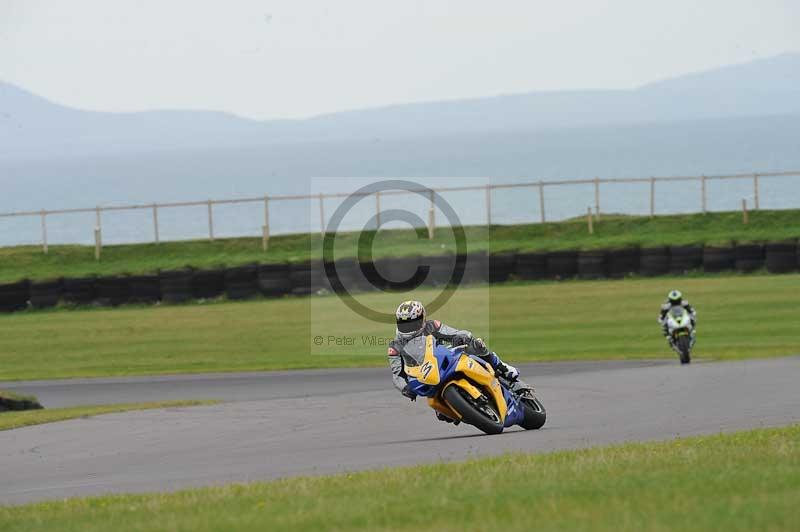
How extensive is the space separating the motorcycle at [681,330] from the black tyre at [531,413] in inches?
376

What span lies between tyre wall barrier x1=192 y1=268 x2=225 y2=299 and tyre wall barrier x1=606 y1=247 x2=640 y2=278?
10726 mm

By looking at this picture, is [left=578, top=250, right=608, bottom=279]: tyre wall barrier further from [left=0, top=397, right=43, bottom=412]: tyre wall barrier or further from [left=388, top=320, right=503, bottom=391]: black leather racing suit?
[left=388, top=320, right=503, bottom=391]: black leather racing suit

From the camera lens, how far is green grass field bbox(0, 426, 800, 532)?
734cm

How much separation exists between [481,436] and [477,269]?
78.3ft

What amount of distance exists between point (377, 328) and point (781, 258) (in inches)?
445

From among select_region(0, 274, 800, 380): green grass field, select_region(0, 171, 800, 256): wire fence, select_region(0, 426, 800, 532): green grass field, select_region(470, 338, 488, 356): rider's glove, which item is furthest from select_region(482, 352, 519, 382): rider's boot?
select_region(0, 171, 800, 256): wire fence

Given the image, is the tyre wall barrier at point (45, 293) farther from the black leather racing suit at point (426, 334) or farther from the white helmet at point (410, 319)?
the white helmet at point (410, 319)

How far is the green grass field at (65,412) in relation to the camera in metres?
17.9

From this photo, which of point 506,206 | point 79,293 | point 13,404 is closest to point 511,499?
point 13,404

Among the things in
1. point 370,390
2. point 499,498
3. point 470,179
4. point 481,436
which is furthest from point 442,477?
point 470,179

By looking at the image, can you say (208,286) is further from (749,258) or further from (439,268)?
(749,258)

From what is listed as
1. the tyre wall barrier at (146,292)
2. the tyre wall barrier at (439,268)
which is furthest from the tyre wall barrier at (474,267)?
the tyre wall barrier at (146,292)

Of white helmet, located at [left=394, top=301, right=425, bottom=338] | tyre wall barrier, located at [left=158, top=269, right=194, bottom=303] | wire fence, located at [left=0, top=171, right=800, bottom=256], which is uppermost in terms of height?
wire fence, located at [left=0, top=171, right=800, bottom=256]

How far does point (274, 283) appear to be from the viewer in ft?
119
